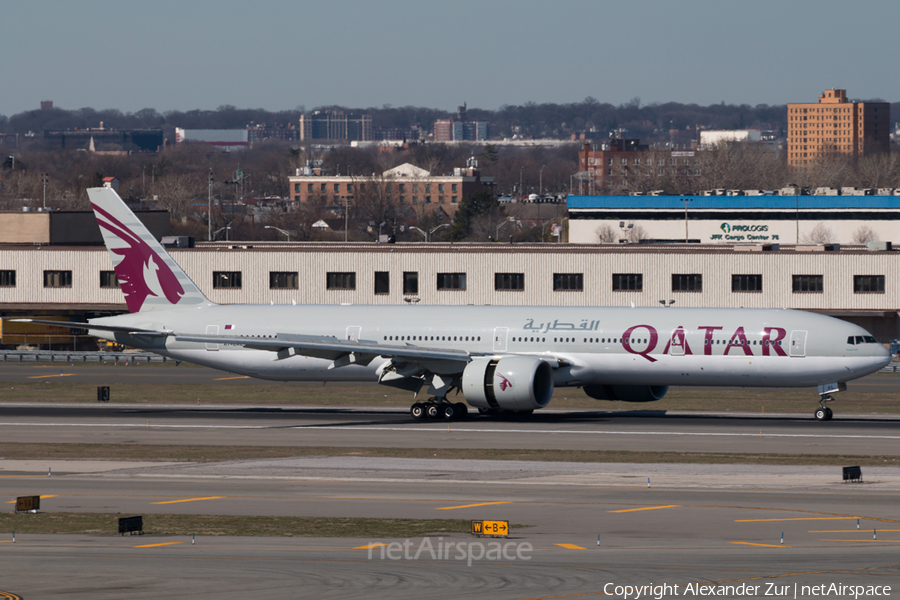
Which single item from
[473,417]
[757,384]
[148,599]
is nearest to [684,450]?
[757,384]

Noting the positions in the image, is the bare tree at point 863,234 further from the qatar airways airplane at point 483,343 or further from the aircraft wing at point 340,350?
the aircraft wing at point 340,350

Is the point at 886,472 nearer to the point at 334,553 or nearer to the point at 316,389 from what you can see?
the point at 334,553

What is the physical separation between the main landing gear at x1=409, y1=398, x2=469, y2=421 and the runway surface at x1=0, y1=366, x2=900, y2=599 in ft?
2.62

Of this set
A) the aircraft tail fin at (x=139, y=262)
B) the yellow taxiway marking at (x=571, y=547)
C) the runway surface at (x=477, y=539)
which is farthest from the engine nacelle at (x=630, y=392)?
the yellow taxiway marking at (x=571, y=547)

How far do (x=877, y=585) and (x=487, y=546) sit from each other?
26.2ft

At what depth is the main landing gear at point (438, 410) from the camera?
172 ft

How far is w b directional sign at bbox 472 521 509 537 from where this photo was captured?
26844 mm

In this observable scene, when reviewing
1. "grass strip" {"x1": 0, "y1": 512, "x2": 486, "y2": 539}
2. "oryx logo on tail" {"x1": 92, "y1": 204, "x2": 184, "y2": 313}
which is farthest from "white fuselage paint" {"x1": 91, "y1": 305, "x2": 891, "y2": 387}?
"grass strip" {"x1": 0, "y1": 512, "x2": 486, "y2": 539}

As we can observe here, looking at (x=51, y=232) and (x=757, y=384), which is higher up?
(x=51, y=232)

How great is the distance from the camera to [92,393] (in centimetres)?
6384

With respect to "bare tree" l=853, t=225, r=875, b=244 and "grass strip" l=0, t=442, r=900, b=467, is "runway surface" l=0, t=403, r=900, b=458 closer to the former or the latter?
"grass strip" l=0, t=442, r=900, b=467

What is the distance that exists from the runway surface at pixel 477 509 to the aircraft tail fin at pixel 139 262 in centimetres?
800

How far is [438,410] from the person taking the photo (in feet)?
173

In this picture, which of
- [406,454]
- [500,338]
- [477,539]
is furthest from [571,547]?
[500,338]
